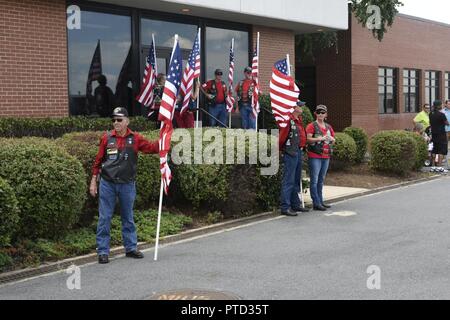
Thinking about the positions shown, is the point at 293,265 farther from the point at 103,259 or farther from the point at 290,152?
the point at 290,152

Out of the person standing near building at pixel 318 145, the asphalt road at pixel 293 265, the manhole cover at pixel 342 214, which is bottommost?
the asphalt road at pixel 293 265

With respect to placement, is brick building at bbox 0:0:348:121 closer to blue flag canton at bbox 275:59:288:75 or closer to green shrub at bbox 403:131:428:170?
blue flag canton at bbox 275:59:288:75

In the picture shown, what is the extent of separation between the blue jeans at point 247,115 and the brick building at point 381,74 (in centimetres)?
932

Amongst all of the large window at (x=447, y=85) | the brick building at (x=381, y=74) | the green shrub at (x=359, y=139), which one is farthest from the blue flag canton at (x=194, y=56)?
the large window at (x=447, y=85)

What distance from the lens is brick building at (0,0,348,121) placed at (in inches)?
484

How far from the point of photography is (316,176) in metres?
11.1

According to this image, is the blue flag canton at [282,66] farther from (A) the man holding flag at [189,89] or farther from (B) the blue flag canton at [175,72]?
(B) the blue flag canton at [175,72]

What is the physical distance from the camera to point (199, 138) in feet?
33.5

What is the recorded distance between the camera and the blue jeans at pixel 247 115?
1586cm

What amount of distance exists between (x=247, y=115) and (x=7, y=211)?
9.96m

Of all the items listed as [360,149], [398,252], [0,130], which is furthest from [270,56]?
[398,252]

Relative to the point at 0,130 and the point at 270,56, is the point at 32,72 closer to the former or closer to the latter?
the point at 0,130

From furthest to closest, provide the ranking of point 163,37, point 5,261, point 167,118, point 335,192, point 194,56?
1. point 163,37
2. point 335,192
3. point 194,56
4. point 167,118
5. point 5,261

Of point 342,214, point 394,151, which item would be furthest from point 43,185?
point 394,151
